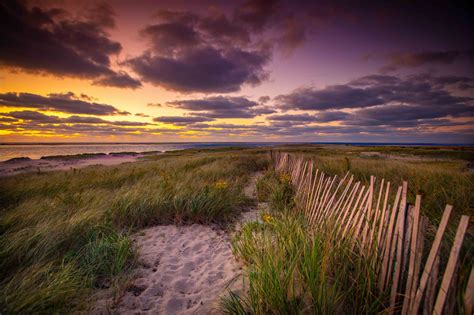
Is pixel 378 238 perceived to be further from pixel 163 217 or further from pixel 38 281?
pixel 163 217

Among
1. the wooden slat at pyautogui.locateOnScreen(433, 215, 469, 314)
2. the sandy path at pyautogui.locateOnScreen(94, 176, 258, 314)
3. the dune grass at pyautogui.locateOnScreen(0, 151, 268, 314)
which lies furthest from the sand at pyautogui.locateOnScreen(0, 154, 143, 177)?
the wooden slat at pyautogui.locateOnScreen(433, 215, 469, 314)

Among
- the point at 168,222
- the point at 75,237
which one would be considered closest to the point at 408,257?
the point at 168,222

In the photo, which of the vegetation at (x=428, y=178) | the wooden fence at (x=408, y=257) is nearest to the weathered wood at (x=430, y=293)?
the wooden fence at (x=408, y=257)

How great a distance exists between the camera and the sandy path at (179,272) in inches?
88.4

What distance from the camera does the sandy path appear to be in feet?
7.37

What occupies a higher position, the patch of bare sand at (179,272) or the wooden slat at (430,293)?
the wooden slat at (430,293)

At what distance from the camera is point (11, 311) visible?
1.75m

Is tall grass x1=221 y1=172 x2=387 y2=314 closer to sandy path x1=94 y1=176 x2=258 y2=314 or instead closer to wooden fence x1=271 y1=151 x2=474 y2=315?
wooden fence x1=271 y1=151 x2=474 y2=315

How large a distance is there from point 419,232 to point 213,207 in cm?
383

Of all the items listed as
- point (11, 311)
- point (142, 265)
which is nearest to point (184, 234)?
point (142, 265)

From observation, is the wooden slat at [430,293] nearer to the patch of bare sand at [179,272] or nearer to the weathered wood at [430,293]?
the weathered wood at [430,293]

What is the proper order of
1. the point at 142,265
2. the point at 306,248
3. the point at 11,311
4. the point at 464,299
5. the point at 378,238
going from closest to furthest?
1. the point at 464,299
2. the point at 11,311
3. the point at 378,238
4. the point at 306,248
5. the point at 142,265

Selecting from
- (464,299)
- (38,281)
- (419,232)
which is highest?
(419,232)

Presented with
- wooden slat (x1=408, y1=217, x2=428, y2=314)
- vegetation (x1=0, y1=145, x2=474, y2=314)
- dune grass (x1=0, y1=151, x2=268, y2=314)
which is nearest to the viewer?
wooden slat (x1=408, y1=217, x2=428, y2=314)
